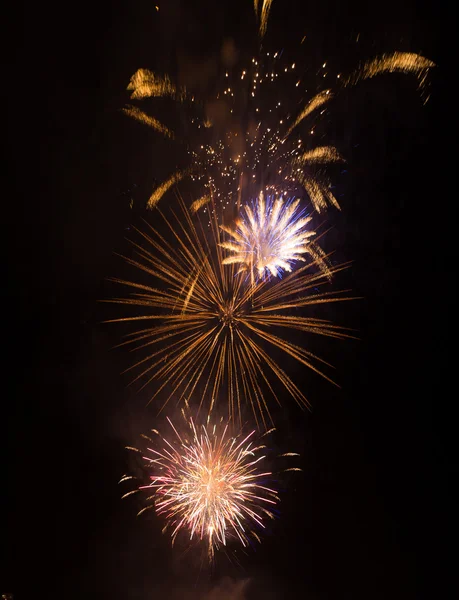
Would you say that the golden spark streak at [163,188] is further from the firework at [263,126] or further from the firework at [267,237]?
the firework at [267,237]

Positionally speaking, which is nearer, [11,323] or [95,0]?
[95,0]

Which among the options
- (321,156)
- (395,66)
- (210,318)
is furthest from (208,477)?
(395,66)

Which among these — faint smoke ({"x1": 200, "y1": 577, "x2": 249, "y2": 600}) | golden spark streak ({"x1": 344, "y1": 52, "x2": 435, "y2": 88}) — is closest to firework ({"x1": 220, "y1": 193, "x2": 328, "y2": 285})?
golden spark streak ({"x1": 344, "y1": 52, "x2": 435, "y2": 88})

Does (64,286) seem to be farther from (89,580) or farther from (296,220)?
(89,580)

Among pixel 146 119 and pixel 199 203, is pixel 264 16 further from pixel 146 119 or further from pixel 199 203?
pixel 199 203

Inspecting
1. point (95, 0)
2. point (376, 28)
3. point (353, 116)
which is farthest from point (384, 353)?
point (95, 0)

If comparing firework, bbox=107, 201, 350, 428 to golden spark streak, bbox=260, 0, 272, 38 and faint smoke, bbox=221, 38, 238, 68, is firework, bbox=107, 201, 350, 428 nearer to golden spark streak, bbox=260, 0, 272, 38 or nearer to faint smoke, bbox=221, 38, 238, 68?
faint smoke, bbox=221, 38, 238, 68
